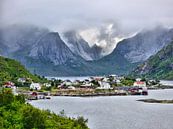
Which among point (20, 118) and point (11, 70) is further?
point (11, 70)

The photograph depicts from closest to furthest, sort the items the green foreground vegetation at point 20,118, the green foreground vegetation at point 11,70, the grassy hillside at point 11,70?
the green foreground vegetation at point 20,118 < the green foreground vegetation at point 11,70 < the grassy hillside at point 11,70

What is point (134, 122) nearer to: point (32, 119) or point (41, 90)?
point (32, 119)

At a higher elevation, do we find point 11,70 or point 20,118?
point 11,70

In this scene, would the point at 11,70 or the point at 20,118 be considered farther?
the point at 11,70

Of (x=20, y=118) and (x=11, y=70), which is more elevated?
(x=11, y=70)

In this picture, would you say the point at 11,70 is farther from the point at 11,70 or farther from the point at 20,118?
the point at 20,118

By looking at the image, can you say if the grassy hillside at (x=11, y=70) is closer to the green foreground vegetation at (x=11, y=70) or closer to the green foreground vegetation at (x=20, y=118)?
the green foreground vegetation at (x=11, y=70)

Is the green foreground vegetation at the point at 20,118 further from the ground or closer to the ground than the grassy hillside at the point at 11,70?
closer to the ground

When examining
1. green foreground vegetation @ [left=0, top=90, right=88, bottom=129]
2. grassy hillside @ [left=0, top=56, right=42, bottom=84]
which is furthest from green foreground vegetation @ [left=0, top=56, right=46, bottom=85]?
green foreground vegetation @ [left=0, top=90, right=88, bottom=129]

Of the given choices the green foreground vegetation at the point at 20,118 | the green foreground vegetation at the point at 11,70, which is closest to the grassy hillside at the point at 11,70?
the green foreground vegetation at the point at 11,70

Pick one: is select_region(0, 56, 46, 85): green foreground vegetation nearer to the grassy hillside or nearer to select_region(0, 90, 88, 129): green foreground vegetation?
the grassy hillside

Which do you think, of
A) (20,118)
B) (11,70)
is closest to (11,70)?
(11,70)
